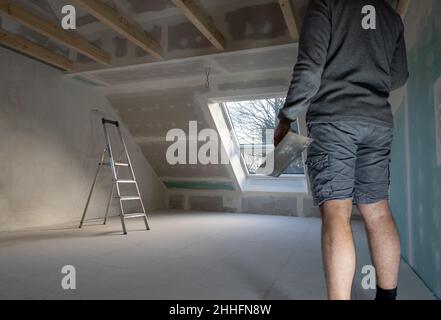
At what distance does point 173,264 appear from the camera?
1.98m

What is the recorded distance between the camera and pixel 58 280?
163cm

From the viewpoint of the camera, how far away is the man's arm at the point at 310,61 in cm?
106

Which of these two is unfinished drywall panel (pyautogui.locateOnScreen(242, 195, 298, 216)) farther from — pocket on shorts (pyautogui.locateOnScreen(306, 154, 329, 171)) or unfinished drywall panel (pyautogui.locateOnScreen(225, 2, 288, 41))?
pocket on shorts (pyautogui.locateOnScreen(306, 154, 329, 171))

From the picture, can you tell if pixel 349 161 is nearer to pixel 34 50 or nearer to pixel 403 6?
pixel 403 6

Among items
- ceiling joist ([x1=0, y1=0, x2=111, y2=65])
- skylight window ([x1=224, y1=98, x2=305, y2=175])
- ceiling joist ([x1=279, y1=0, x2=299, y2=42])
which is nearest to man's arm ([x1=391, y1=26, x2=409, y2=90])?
ceiling joist ([x1=279, y1=0, x2=299, y2=42])

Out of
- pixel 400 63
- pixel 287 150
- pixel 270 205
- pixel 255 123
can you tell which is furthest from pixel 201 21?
pixel 270 205

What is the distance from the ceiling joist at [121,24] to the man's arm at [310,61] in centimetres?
191

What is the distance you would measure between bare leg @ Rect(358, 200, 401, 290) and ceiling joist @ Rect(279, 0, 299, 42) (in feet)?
5.59

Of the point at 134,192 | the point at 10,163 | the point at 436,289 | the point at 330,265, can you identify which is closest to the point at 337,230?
the point at 330,265

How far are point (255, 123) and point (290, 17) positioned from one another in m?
2.20

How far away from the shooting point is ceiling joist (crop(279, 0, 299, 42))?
228 cm

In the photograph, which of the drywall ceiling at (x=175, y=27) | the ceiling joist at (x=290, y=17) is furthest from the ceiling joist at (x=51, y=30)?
the ceiling joist at (x=290, y=17)
